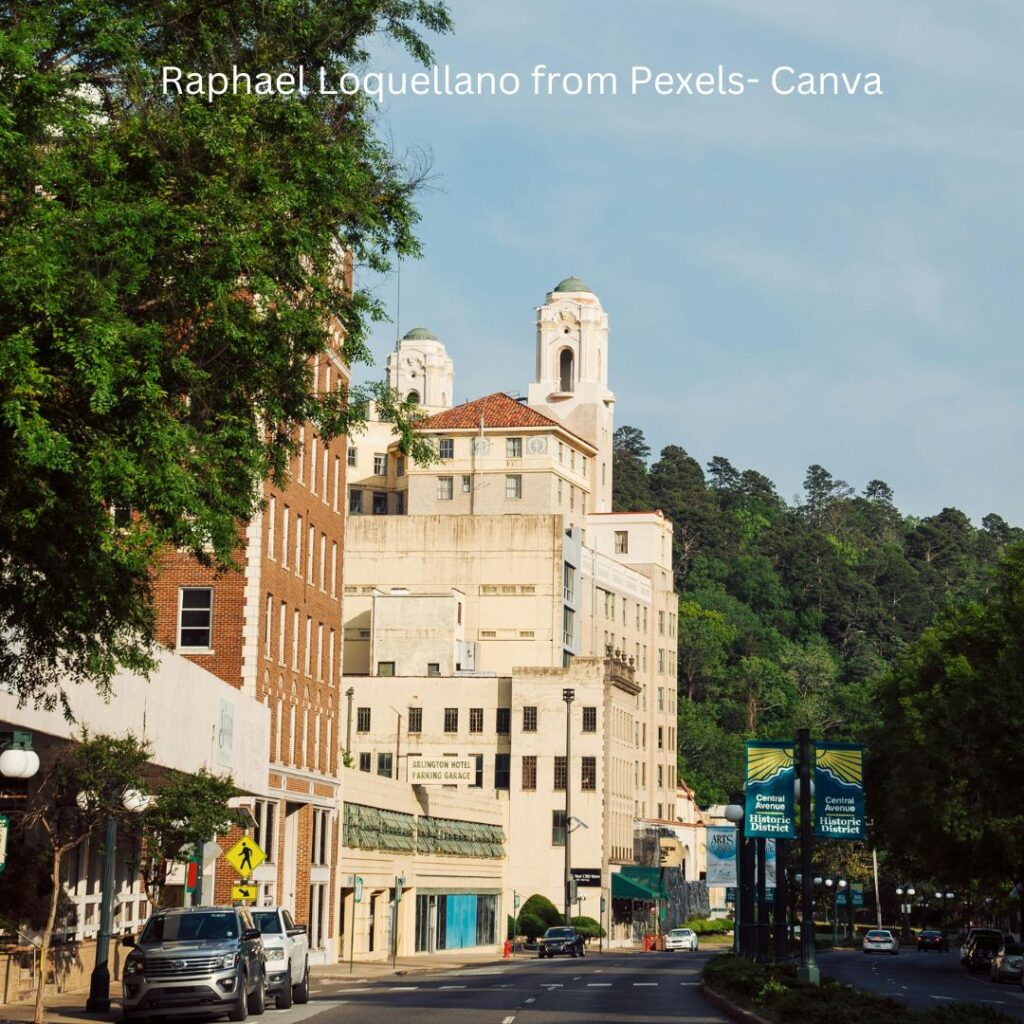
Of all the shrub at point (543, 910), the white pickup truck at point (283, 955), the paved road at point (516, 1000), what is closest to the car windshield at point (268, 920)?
the white pickup truck at point (283, 955)

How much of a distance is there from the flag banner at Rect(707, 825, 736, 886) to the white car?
1144 inches

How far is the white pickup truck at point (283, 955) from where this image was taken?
33656mm

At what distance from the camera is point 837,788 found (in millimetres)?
33250

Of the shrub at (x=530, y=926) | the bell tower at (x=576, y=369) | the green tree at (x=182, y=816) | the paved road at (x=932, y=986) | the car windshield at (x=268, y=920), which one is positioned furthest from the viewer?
the bell tower at (x=576, y=369)

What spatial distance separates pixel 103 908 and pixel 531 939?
68.4 meters

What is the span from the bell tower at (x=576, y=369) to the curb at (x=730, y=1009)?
10229cm

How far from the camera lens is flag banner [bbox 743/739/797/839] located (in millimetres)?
34938

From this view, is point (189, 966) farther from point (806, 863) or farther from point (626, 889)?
point (626, 889)

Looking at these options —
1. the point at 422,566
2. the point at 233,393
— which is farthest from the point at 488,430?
the point at 233,393

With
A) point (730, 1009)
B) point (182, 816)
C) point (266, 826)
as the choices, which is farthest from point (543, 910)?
point (730, 1009)

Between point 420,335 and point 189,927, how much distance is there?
12898cm

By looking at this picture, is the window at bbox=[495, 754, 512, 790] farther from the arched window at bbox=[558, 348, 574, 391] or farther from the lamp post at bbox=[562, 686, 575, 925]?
the arched window at bbox=[558, 348, 574, 391]

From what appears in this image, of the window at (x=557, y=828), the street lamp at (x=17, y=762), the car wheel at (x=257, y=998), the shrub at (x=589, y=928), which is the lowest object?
the shrub at (x=589, y=928)

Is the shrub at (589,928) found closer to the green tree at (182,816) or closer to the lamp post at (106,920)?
the green tree at (182,816)
